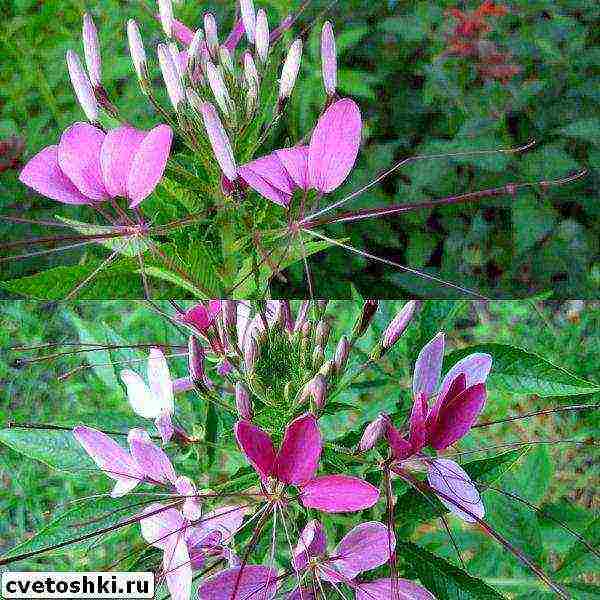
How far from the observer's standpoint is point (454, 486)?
0.69 m

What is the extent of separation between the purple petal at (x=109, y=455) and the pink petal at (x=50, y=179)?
20 cm

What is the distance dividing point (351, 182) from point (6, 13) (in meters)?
1.03

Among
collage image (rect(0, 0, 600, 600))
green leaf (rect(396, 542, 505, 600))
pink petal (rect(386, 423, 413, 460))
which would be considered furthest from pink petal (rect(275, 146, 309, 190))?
green leaf (rect(396, 542, 505, 600))

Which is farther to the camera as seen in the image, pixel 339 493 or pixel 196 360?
pixel 196 360

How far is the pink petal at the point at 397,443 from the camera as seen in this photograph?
24.7 inches

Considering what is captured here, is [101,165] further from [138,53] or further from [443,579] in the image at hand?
[443,579]

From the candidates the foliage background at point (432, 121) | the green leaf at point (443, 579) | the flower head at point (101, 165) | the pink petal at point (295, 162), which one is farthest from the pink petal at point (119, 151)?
the foliage background at point (432, 121)

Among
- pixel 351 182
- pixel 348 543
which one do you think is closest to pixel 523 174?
pixel 351 182

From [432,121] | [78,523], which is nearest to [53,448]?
[78,523]

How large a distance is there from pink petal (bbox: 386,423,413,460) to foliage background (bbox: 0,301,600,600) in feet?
1.61

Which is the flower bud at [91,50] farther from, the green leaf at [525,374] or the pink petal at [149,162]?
the green leaf at [525,374]

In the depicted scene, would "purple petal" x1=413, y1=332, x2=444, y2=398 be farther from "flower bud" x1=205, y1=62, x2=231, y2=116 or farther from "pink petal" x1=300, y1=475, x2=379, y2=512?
"flower bud" x1=205, y1=62, x2=231, y2=116

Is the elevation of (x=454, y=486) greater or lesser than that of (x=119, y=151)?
lesser

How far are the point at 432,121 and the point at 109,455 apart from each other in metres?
1.59
